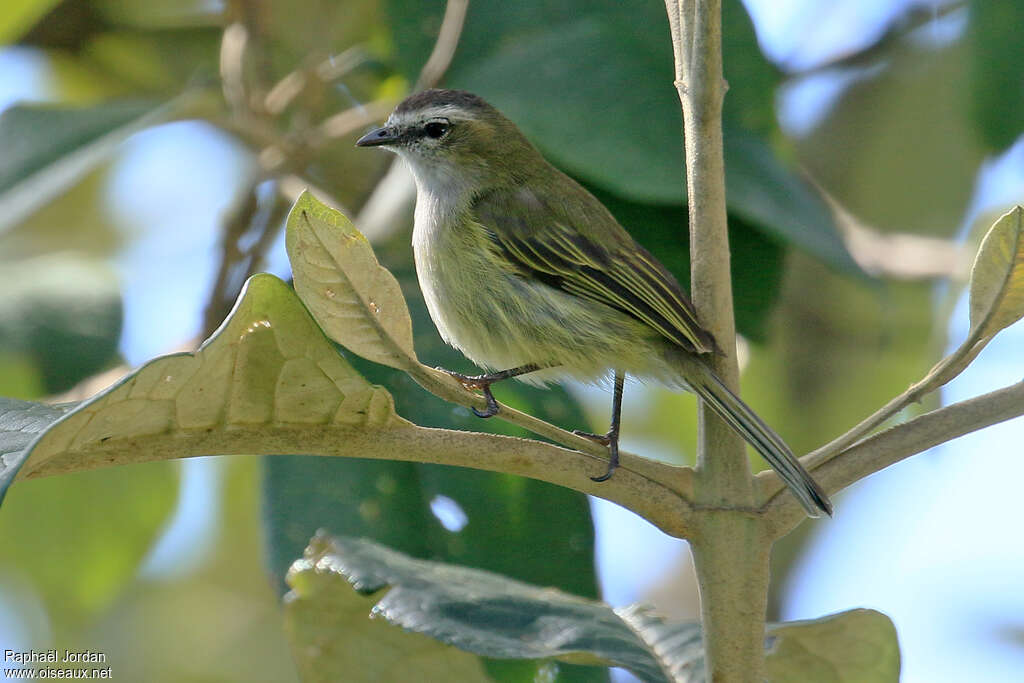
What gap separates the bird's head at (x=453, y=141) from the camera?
2879 millimetres

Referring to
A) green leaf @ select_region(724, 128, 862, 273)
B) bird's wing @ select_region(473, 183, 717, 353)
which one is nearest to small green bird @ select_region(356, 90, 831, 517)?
bird's wing @ select_region(473, 183, 717, 353)

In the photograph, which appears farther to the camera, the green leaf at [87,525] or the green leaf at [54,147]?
the green leaf at [87,525]

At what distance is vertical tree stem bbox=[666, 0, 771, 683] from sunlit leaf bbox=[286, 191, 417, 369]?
15.2 inches

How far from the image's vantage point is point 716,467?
58.1 inches

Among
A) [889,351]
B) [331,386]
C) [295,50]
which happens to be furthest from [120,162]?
[331,386]

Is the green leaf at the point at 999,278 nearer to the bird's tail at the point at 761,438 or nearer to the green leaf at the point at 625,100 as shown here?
the bird's tail at the point at 761,438

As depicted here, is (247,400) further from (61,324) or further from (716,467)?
(61,324)

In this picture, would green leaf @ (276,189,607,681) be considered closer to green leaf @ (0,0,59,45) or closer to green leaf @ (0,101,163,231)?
green leaf @ (0,101,163,231)

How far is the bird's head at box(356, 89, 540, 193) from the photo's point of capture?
2879 mm

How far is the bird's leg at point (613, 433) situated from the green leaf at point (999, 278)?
0.49 m

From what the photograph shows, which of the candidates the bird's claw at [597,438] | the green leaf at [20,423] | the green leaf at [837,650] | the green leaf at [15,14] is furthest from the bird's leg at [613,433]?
the green leaf at [15,14]

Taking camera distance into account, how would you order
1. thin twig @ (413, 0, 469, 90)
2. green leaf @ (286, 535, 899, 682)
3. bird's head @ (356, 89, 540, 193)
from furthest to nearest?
bird's head @ (356, 89, 540, 193) → thin twig @ (413, 0, 469, 90) → green leaf @ (286, 535, 899, 682)

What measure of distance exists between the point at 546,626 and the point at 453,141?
1683 millimetres

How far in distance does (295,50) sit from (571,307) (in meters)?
1.62
